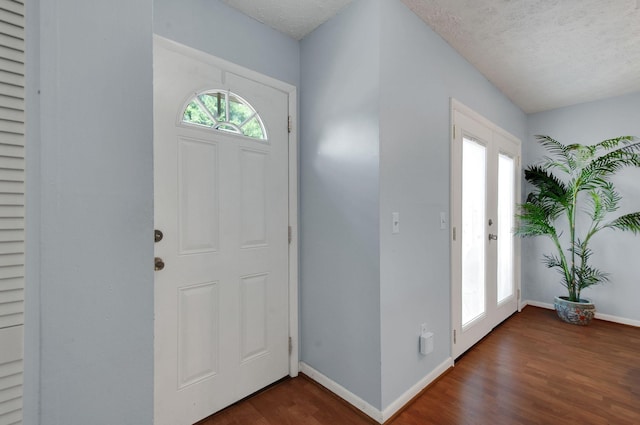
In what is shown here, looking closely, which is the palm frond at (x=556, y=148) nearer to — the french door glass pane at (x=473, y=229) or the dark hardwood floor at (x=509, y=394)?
the french door glass pane at (x=473, y=229)

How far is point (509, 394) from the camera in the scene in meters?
1.83

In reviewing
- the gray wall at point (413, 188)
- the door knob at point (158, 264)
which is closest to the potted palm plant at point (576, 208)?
the gray wall at point (413, 188)

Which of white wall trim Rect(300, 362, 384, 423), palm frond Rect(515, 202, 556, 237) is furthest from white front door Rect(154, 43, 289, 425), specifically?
palm frond Rect(515, 202, 556, 237)

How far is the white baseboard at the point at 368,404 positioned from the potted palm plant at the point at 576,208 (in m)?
2.06

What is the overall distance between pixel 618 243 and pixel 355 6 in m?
3.83

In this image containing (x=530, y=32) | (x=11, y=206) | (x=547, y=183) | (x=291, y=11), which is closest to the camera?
(x=11, y=206)

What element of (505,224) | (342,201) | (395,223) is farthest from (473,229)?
(342,201)

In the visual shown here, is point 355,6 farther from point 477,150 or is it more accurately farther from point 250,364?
point 250,364

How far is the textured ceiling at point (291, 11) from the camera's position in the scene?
1666 mm

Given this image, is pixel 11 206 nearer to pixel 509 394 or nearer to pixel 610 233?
pixel 509 394

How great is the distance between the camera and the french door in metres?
2.21

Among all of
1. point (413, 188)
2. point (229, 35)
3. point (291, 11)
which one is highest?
point (291, 11)

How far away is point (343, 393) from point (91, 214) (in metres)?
1.73

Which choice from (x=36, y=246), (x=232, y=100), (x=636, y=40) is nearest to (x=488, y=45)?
(x=636, y=40)
